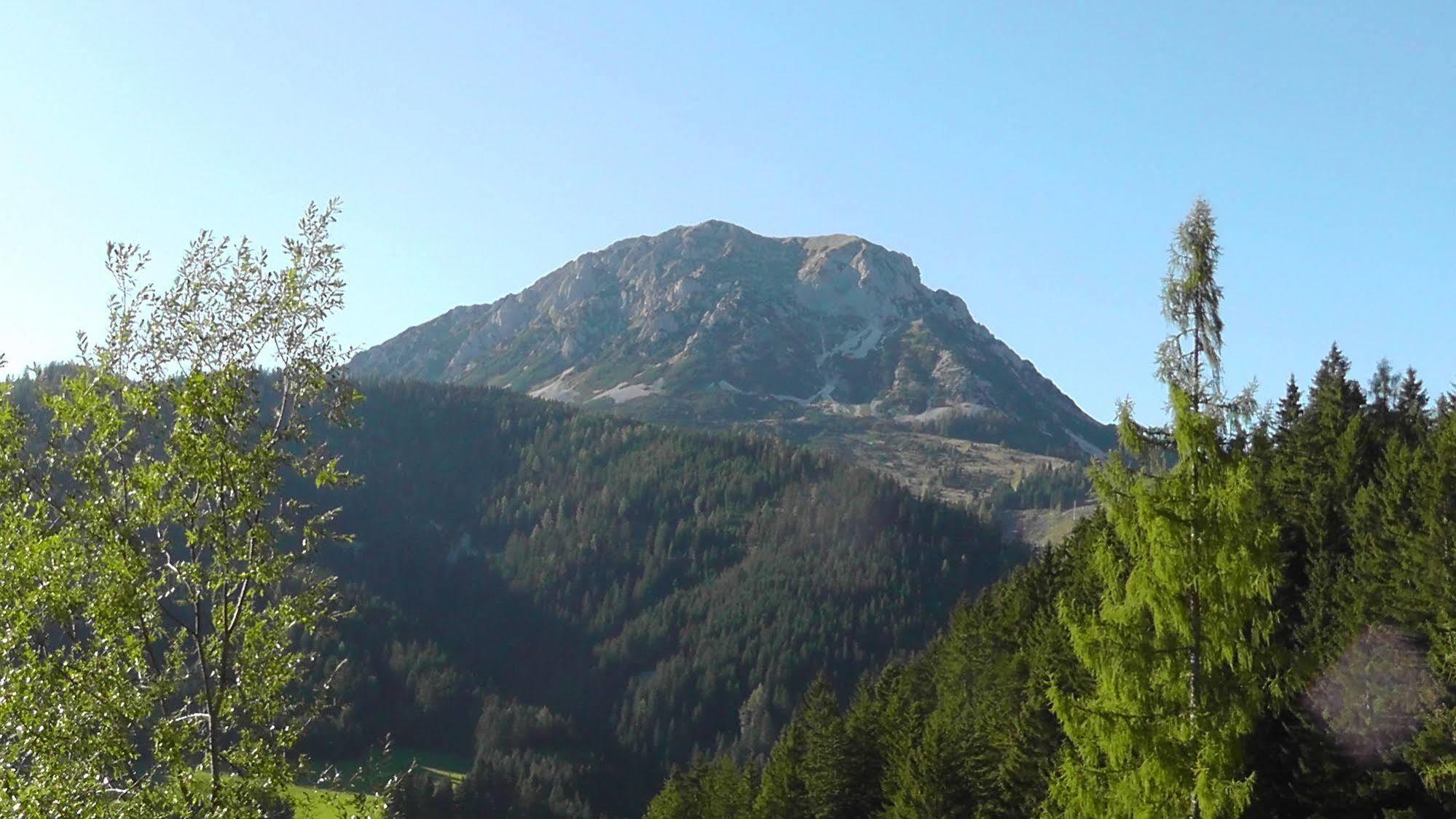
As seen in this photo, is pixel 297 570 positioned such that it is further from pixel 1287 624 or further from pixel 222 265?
pixel 1287 624

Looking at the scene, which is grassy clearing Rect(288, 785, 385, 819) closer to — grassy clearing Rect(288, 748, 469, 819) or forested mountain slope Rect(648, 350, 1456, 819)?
grassy clearing Rect(288, 748, 469, 819)

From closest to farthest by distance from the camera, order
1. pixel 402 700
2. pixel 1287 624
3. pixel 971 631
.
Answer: pixel 1287 624 < pixel 971 631 < pixel 402 700

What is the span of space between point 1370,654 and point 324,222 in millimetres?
32262

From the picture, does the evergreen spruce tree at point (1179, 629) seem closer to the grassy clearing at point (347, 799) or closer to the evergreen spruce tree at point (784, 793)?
the grassy clearing at point (347, 799)

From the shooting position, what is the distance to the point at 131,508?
12.9m

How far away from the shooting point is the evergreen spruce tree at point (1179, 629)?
18469 millimetres

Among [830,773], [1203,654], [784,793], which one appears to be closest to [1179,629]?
[1203,654]

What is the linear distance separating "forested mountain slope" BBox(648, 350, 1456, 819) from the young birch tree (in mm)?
15752

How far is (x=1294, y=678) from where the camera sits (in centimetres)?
1859

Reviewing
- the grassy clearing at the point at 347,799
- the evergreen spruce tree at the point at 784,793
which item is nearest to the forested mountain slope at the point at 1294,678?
the evergreen spruce tree at the point at 784,793

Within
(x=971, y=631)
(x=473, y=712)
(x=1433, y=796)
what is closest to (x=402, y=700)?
(x=473, y=712)

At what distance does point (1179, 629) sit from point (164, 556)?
56.4 feet

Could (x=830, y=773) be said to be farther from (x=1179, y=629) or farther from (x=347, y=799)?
(x=347, y=799)

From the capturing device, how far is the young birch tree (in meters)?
12.2
